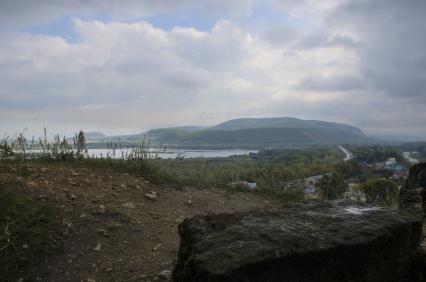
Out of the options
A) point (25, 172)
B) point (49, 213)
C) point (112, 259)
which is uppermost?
point (25, 172)

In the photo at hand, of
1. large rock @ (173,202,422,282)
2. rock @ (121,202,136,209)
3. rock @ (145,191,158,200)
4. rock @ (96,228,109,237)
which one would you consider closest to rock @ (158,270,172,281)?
large rock @ (173,202,422,282)

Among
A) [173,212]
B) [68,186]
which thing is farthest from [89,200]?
[173,212]

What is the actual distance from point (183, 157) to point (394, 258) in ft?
21.5

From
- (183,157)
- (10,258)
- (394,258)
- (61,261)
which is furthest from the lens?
(183,157)

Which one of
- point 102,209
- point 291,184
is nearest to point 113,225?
point 102,209

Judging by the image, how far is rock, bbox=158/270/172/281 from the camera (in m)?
4.29

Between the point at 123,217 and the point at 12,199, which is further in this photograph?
the point at 123,217

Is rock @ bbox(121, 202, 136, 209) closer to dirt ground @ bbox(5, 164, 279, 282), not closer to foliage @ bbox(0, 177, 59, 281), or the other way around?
dirt ground @ bbox(5, 164, 279, 282)

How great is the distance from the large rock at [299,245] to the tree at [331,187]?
5.50 meters

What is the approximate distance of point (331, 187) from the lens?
10016 millimetres

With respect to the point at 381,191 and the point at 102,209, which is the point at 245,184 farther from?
the point at 102,209

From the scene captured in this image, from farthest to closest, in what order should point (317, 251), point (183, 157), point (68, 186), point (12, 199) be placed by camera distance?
point (183, 157)
point (68, 186)
point (12, 199)
point (317, 251)

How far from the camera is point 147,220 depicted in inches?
238

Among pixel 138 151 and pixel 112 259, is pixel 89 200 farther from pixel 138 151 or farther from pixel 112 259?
pixel 138 151
